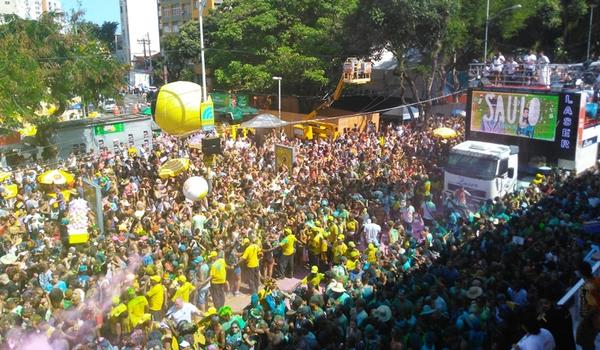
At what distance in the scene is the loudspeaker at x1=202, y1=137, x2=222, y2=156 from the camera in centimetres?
1675

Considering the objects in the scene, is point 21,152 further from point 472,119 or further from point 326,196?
point 472,119

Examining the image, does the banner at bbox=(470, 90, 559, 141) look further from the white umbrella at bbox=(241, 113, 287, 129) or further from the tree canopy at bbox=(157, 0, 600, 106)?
the tree canopy at bbox=(157, 0, 600, 106)

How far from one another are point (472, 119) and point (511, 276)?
507 inches

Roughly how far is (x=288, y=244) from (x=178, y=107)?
210 inches

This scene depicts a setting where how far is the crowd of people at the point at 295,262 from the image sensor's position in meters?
7.42

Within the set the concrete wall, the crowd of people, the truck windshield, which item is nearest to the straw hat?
the crowd of people

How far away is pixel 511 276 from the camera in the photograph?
8.70 metres

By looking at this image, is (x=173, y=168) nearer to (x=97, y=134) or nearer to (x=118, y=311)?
(x=118, y=311)

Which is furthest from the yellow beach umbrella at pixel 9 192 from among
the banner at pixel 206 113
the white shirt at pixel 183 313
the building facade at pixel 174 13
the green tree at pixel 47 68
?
the building facade at pixel 174 13

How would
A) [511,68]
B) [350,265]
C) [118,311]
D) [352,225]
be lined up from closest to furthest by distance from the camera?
[118,311]
[350,265]
[352,225]
[511,68]

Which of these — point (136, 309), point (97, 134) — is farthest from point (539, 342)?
point (97, 134)

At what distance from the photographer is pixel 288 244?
11906mm

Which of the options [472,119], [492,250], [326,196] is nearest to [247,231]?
[326,196]

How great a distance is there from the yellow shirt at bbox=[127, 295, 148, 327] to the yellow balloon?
24.2ft
